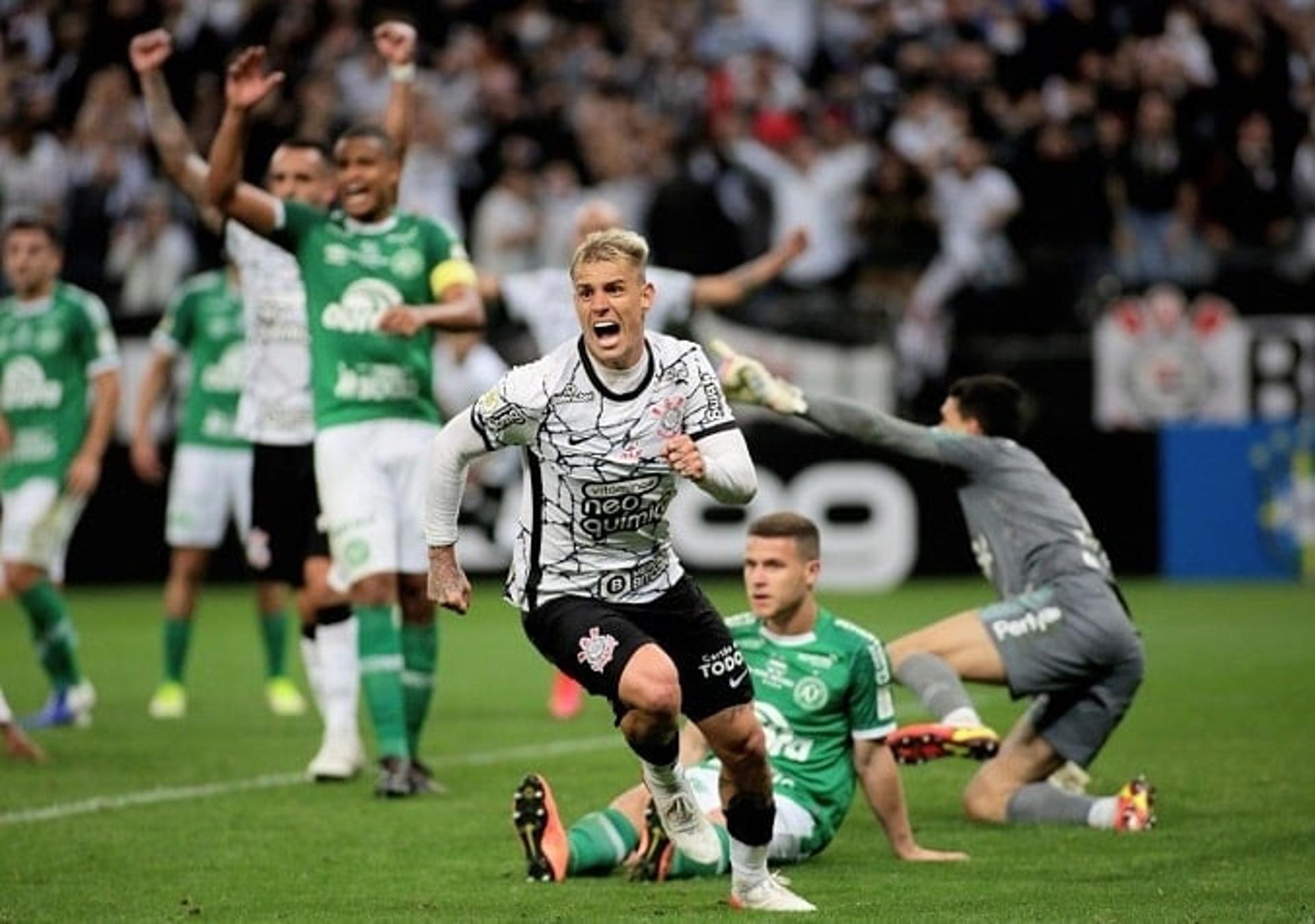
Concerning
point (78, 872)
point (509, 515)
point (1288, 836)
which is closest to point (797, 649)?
point (1288, 836)

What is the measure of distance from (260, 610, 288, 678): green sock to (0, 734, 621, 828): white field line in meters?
2.43

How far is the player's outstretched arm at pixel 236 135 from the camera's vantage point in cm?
1015

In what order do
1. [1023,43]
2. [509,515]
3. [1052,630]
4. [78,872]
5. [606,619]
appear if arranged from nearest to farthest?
1. [606,619]
2. [78,872]
3. [1052,630]
4. [509,515]
5. [1023,43]

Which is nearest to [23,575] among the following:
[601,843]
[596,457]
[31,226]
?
[31,226]

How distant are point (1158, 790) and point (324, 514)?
3.66m

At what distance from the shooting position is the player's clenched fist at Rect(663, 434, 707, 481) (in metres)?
6.92

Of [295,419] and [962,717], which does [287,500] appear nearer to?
[295,419]

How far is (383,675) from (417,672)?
270 millimetres

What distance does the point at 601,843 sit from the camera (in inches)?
323

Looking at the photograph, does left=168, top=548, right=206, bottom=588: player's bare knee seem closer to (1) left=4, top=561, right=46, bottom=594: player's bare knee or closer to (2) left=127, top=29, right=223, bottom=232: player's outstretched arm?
(1) left=4, top=561, right=46, bottom=594: player's bare knee

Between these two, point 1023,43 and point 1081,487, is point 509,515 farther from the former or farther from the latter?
point 1023,43

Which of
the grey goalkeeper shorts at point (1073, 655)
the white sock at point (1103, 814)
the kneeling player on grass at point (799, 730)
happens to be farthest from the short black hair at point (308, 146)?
the white sock at point (1103, 814)

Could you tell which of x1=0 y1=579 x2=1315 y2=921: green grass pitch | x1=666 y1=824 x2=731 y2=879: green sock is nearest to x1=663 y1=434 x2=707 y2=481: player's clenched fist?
x1=0 y1=579 x2=1315 y2=921: green grass pitch

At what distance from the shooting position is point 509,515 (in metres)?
21.0
